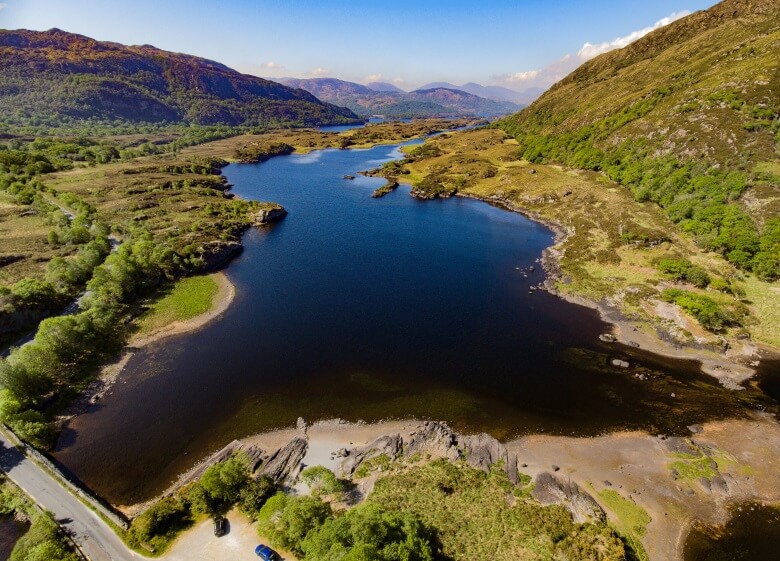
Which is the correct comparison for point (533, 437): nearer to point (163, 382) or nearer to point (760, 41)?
point (163, 382)

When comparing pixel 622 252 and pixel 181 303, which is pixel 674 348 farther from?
pixel 181 303

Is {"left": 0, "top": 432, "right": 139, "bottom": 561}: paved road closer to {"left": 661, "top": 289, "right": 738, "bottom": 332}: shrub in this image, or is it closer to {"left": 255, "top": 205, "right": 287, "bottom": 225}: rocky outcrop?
{"left": 661, "top": 289, "right": 738, "bottom": 332}: shrub

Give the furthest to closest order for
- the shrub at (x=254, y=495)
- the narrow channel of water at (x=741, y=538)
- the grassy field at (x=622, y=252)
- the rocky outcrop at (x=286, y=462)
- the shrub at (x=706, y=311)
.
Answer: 1. the grassy field at (x=622, y=252)
2. the shrub at (x=706, y=311)
3. the rocky outcrop at (x=286, y=462)
4. the shrub at (x=254, y=495)
5. the narrow channel of water at (x=741, y=538)

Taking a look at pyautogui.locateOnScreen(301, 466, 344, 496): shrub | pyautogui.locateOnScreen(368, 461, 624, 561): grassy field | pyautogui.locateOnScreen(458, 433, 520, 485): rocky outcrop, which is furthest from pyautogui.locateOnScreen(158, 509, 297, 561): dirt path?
pyautogui.locateOnScreen(458, 433, 520, 485): rocky outcrop

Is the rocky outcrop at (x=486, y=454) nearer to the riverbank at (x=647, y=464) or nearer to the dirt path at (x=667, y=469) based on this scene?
the riverbank at (x=647, y=464)

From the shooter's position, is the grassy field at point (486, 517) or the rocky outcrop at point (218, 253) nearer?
the grassy field at point (486, 517)

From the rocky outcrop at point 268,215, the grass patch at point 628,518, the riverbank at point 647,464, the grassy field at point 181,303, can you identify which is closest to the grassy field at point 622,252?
the riverbank at point 647,464

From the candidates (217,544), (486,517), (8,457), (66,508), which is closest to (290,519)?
(217,544)

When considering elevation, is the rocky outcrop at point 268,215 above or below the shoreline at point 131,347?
above
